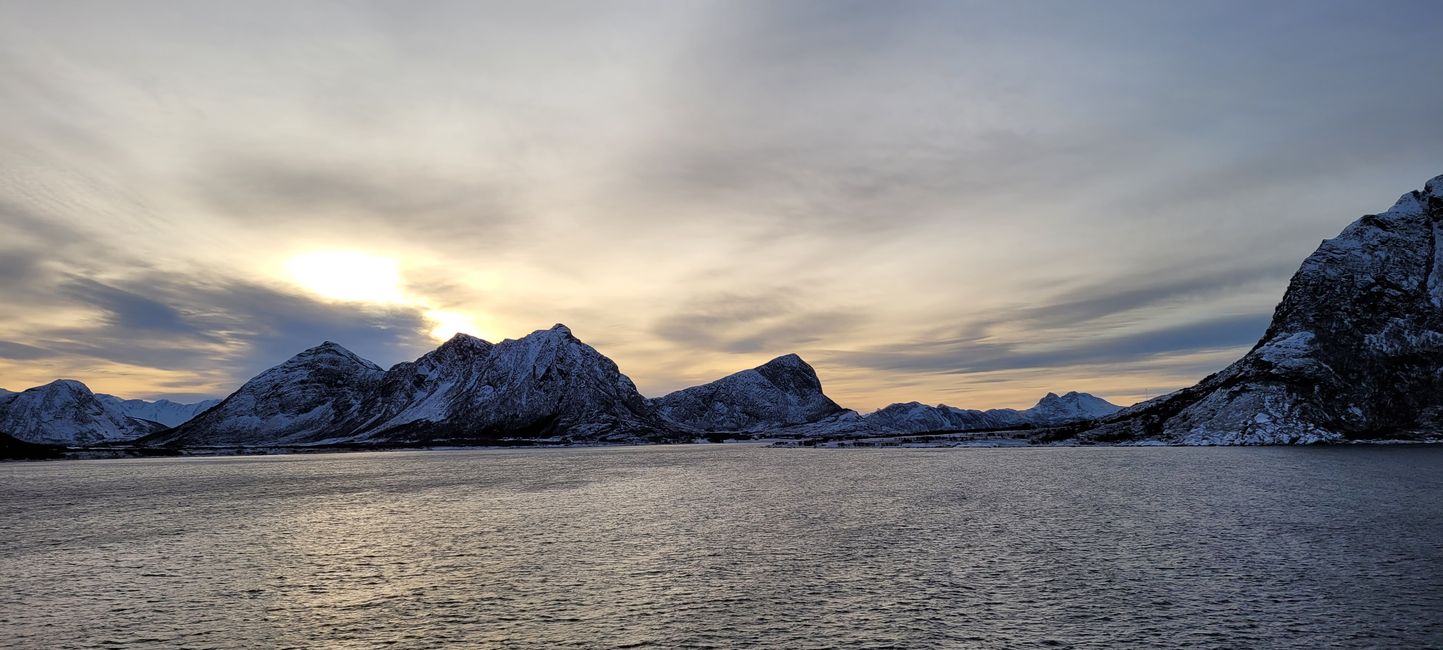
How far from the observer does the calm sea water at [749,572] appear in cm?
3319

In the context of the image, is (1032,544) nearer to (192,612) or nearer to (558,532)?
(558,532)

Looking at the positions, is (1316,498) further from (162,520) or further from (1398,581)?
(162,520)

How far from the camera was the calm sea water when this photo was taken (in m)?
33.2

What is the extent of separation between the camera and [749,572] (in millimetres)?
46750

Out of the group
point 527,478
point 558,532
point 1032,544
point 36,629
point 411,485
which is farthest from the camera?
point 527,478

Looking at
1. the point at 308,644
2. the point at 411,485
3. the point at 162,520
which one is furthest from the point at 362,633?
the point at 411,485

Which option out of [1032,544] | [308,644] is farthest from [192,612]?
[1032,544]

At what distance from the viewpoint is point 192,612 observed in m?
38.2

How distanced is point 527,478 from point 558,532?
86.9 meters

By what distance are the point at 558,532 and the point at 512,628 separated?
33.4 m

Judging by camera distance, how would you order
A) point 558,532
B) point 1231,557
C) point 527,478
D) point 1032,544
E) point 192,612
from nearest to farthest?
point 192,612
point 1231,557
point 1032,544
point 558,532
point 527,478

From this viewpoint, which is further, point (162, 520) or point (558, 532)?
point (162, 520)

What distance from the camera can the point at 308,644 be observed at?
32219 mm

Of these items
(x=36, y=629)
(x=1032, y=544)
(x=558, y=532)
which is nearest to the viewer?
(x=36, y=629)
